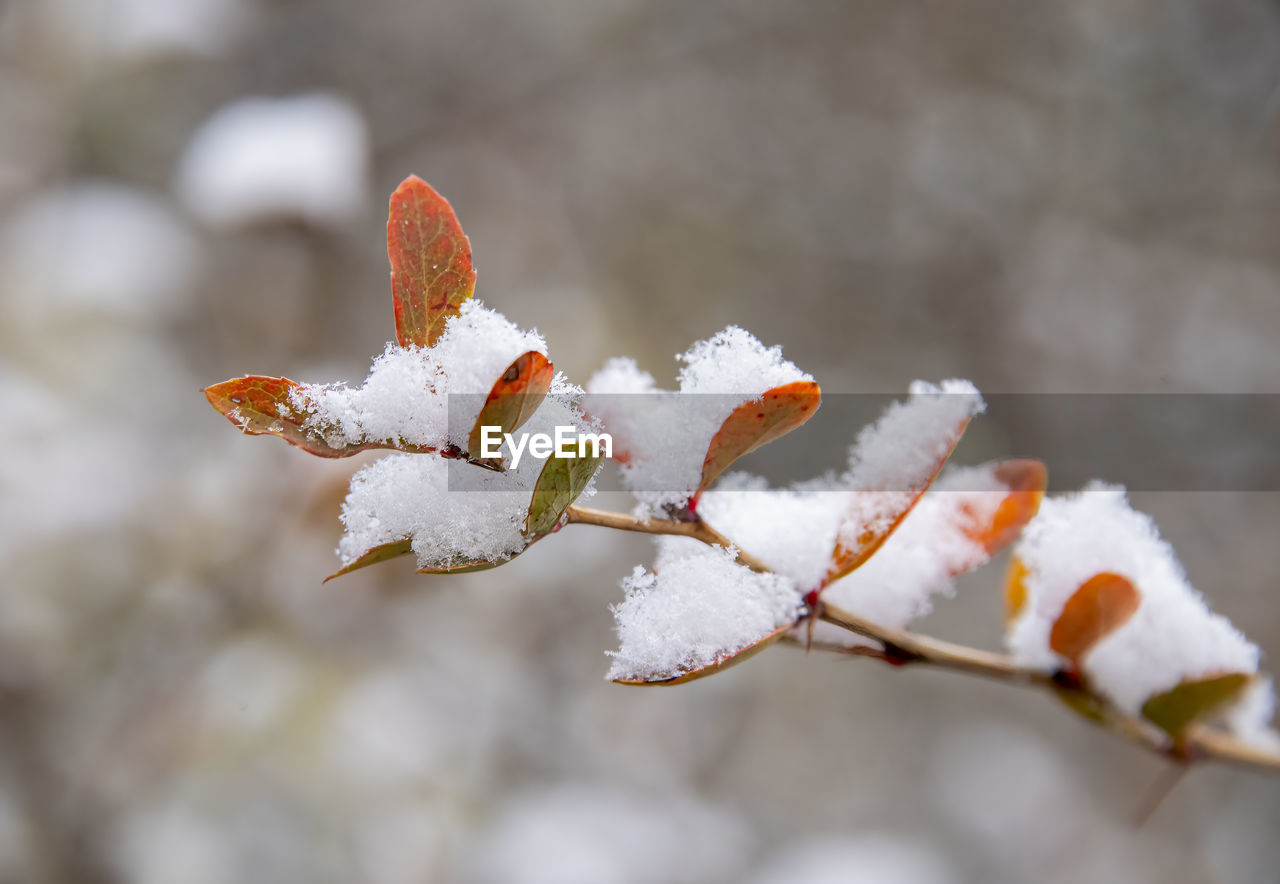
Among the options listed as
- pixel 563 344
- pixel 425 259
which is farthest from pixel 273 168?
pixel 425 259

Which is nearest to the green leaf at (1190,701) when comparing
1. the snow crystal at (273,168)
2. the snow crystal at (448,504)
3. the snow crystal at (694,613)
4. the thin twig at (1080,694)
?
the thin twig at (1080,694)

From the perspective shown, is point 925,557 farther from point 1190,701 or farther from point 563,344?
point 563,344

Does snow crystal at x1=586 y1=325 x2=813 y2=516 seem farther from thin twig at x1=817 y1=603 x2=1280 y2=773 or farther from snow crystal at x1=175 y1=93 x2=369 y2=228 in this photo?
snow crystal at x1=175 y1=93 x2=369 y2=228

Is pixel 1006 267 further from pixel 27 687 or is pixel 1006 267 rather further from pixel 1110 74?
pixel 27 687

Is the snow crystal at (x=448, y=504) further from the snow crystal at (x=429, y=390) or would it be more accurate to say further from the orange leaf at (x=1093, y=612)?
the orange leaf at (x=1093, y=612)

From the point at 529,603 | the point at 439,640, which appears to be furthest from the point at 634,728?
the point at 439,640

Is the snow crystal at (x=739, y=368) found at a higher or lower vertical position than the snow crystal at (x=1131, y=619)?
higher
